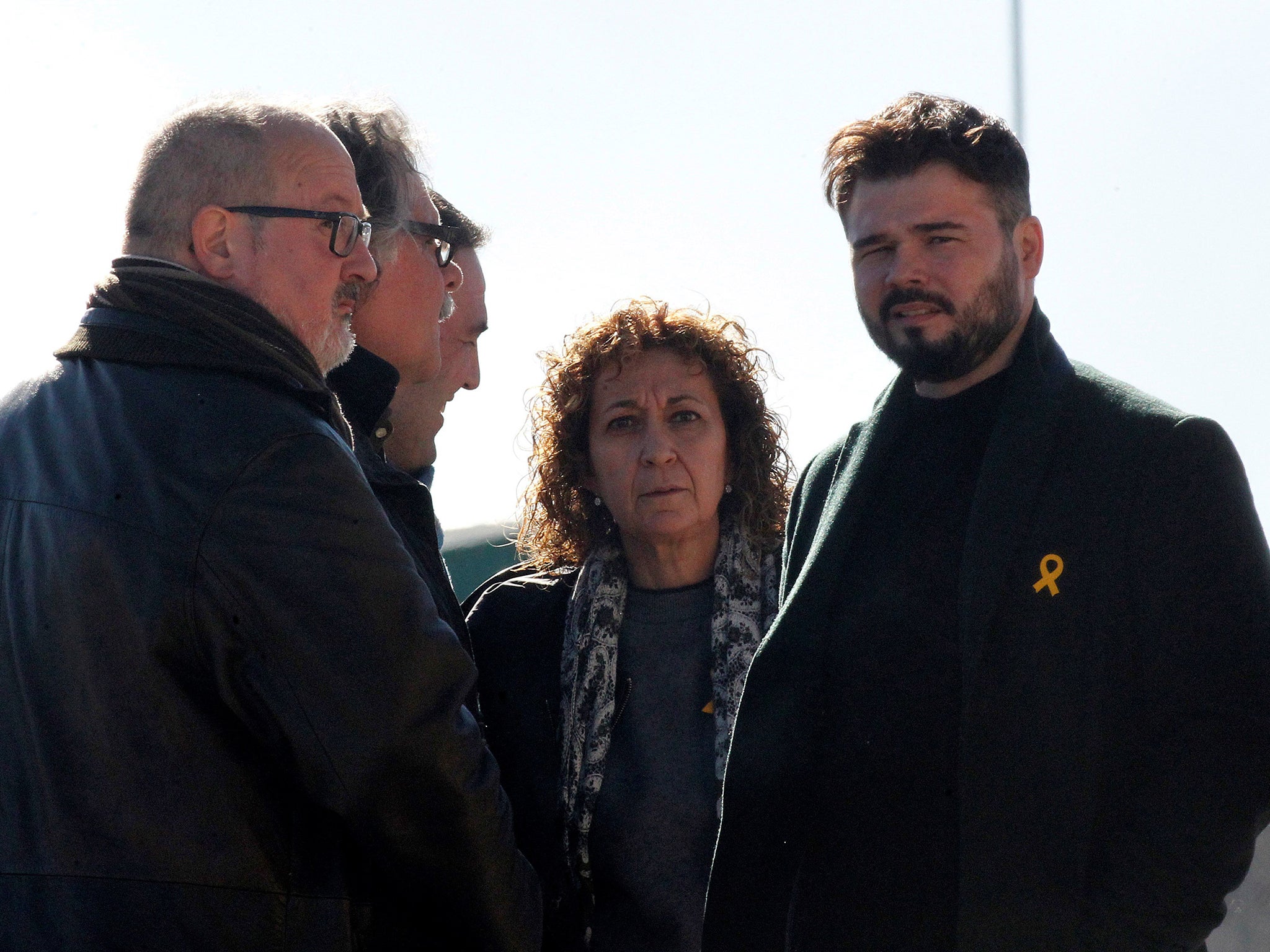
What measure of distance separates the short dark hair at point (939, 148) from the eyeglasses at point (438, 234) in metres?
0.97

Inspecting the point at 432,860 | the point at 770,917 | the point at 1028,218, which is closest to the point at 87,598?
the point at 432,860

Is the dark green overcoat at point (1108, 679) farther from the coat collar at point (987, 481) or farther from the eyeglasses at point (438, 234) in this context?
the eyeglasses at point (438, 234)

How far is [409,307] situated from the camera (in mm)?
2871

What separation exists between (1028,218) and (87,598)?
2033mm

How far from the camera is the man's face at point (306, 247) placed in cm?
193

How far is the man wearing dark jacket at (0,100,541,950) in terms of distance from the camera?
160 cm

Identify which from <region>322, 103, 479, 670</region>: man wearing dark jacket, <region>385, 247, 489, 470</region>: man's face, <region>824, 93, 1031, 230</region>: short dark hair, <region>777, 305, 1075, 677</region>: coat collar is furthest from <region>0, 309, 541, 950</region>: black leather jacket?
<region>385, 247, 489, 470</region>: man's face

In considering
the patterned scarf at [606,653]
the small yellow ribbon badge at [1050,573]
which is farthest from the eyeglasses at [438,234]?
the small yellow ribbon badge at [1050,573]

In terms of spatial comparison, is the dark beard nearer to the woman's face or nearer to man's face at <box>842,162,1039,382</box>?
man's face at <box>842,162,1039,382</box>

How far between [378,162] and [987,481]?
154 cm

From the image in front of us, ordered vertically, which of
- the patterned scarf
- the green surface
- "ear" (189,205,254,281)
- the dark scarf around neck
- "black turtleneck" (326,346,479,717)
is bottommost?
the green surface

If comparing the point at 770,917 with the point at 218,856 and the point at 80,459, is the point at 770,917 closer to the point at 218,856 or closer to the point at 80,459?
the point at 218,856

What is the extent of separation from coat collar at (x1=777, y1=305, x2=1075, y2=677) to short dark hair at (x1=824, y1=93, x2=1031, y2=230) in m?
0.29

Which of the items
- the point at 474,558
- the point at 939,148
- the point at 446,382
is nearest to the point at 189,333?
the point at 939,148
